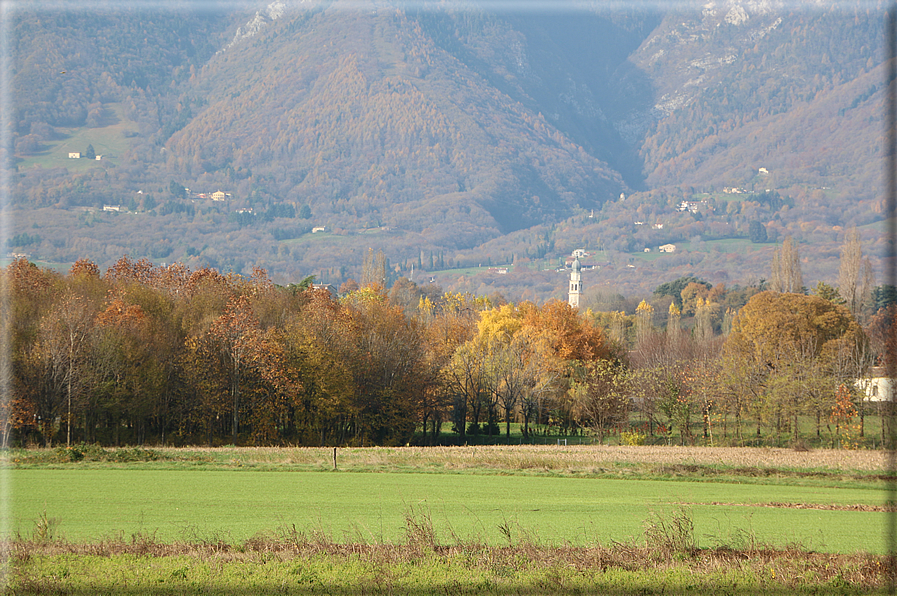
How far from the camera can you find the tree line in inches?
1951

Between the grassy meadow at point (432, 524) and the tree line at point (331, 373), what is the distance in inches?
551

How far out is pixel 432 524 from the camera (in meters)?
18.5

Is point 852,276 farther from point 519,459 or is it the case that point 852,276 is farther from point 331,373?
point 519,459

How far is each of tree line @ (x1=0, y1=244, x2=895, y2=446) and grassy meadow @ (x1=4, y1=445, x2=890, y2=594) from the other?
45.9 feet

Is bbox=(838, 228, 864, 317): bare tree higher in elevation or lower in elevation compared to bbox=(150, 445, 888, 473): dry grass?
higher

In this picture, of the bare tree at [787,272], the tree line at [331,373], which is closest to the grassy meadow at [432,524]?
the tree line at [331,373]

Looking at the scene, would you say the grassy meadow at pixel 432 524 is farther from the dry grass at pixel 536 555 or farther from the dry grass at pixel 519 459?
the dry grass at pixel 519 459

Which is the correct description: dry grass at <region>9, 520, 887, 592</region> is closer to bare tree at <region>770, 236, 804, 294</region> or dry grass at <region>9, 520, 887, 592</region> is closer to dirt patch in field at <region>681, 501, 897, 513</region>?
dirt patch in field at <region>681, 501, 897, 513</region>

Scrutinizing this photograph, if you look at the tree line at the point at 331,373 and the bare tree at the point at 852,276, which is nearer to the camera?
the tree line at the point at 331,373

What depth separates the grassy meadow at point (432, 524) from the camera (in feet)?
45.9

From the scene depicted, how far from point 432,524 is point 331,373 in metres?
40.0

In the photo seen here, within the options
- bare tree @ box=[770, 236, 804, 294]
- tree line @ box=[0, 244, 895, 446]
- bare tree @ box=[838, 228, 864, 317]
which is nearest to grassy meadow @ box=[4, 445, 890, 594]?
tree line @ box=[0, 244, 895, 446]

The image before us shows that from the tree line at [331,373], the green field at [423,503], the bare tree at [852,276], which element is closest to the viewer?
the green field at [423,503]

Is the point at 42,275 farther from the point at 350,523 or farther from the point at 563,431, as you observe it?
the point at 350,523
